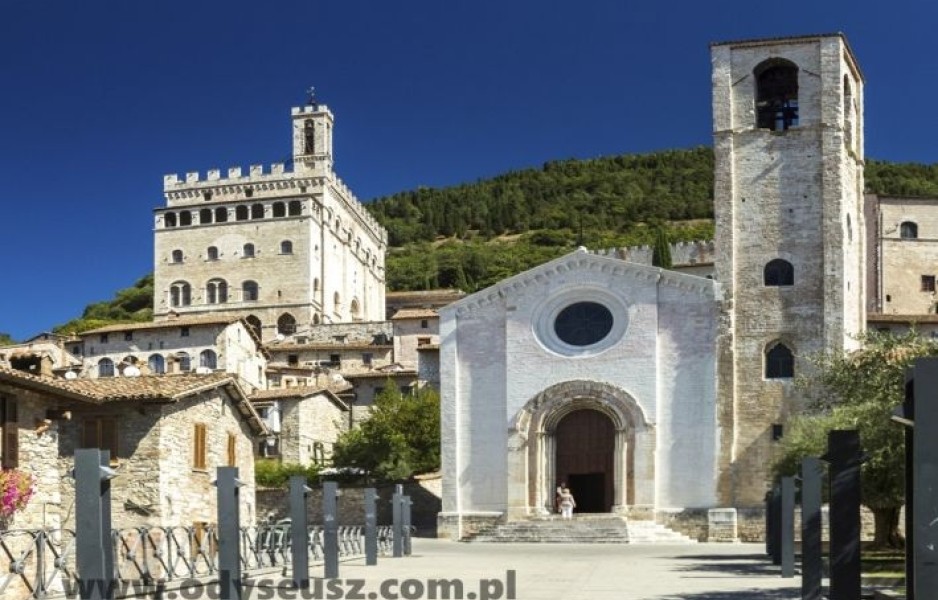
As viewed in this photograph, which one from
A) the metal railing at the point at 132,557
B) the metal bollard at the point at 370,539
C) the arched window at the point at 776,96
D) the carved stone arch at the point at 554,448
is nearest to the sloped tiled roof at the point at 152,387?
the metal railing at the point at 132,557

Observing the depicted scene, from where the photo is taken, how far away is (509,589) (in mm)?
23828

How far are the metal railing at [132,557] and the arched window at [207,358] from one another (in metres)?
41.2

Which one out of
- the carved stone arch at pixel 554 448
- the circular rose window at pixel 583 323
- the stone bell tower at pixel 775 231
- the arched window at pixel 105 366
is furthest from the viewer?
the arched window at pixel 105 366

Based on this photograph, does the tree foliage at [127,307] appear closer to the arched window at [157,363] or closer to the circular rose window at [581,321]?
the arched window at [157,363]

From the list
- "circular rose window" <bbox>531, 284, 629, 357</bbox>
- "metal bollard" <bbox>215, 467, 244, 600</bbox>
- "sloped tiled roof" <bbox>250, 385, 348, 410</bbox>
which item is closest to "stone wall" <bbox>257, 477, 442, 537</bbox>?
"sloped tiled roof" <bbox>250, 385, 348, 410</bbox>

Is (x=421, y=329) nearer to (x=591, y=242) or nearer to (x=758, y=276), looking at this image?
(x=758, y=276)

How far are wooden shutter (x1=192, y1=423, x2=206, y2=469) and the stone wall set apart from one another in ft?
59.7

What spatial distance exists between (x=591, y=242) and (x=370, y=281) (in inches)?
1574

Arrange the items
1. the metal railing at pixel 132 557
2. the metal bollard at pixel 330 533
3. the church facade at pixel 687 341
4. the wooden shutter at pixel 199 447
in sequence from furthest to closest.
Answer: the church facade at pixel 687 341, the wooden shutter at pixel 199 447, the metal bollard at pixel 330 533, the metal railing at pixel 132 557

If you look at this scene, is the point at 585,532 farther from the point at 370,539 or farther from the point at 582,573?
the point at 582,573

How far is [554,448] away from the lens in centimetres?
5228

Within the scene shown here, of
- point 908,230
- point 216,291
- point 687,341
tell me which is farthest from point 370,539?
point 216,291

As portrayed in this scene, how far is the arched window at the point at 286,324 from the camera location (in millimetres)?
109625

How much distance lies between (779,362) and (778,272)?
3.52 meters
